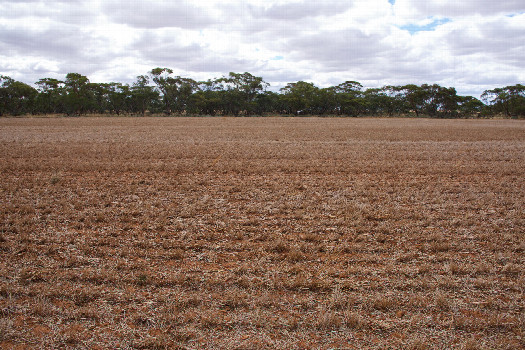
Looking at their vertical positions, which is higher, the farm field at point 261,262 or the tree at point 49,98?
the tree at point 49,98

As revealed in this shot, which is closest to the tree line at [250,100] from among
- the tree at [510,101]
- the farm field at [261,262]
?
the tree at [510,101]

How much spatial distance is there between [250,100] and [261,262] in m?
88.8

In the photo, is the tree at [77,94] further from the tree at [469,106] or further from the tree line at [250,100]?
the tree at [469,106]

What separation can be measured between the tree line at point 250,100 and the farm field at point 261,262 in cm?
7738

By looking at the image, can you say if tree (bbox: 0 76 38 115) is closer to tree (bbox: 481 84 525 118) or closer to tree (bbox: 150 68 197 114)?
tree (bbox: 150 68 197 114)

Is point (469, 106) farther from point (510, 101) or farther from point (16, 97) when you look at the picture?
point (16, 97)

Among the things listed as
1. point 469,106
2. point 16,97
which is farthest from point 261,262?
point 469,106

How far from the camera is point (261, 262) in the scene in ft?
19.1

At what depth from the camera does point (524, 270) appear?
18.4 feet

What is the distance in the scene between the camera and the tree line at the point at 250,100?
81.2m

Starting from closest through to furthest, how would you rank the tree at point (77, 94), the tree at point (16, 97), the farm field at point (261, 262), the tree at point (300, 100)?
the farm field at point (261, 262), the tree at point (16, 97), the tree at point (77, 94), the tree at point (300, 100)

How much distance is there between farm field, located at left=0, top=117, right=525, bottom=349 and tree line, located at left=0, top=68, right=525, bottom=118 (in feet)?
254

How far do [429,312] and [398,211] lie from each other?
4.43m

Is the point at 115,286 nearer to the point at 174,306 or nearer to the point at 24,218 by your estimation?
the point at 174,306
